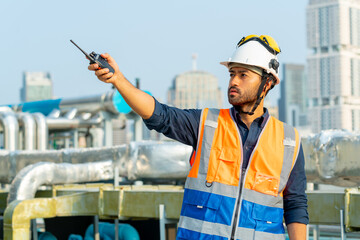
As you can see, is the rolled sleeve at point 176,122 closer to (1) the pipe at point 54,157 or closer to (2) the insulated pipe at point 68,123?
(1) the pipe at point 54,157

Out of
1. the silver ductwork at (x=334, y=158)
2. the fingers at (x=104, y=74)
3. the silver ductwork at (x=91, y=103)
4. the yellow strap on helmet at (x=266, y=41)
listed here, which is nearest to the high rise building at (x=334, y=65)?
the silver ductwork at (x=91, y=103)

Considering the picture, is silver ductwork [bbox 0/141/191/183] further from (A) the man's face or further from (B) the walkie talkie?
(B) the walkie talkie

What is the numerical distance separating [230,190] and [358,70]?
6232 inches

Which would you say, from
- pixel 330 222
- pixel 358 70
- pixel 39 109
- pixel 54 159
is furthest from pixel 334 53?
pixel 330 222

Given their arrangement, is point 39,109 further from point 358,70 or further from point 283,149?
point 358,70

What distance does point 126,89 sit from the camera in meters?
2.80

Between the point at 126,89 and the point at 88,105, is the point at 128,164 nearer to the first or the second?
the point at 88,105

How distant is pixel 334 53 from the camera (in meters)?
156

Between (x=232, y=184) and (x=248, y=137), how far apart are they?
0.86 feet

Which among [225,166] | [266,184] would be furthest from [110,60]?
[266,184]

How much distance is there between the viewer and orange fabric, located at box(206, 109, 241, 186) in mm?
3031

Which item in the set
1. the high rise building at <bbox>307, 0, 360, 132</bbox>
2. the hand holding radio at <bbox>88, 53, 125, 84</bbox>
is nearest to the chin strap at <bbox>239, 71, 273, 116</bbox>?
the hand holding radio at <bbox>88, 53, 125, 84</bbox>

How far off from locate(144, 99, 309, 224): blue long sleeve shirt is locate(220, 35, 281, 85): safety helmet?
0.80 ft

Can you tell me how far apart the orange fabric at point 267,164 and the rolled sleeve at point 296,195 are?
0.09 meters
